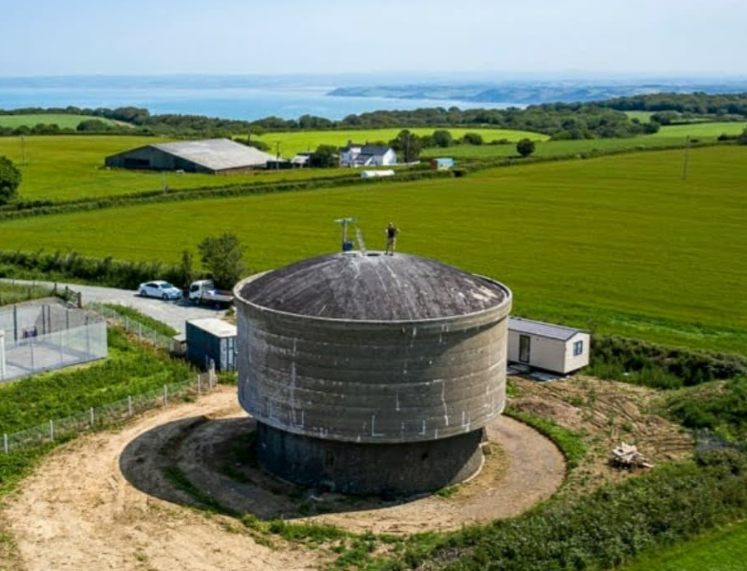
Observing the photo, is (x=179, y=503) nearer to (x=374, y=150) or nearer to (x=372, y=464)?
(x=372, y=464)

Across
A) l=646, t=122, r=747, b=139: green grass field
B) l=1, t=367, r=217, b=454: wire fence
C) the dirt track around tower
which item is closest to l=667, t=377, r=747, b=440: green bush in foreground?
the dirt track around tower

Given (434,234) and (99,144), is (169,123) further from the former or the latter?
(434,234)

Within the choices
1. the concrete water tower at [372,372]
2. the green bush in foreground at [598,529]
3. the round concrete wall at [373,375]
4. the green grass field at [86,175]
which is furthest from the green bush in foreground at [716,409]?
the green grass field at [86,175]

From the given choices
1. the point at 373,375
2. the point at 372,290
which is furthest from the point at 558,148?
the point at 373,375

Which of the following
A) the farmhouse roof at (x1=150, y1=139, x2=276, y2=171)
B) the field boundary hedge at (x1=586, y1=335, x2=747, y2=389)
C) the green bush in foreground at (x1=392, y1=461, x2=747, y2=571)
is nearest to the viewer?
the green bush in foreground at (x1=392, y1=461, x2=747, y2=571)

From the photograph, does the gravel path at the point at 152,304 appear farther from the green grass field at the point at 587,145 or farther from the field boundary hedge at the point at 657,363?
the green grass field at the point at 587,145

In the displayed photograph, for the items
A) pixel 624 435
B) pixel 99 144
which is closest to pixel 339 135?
pixel 99 144

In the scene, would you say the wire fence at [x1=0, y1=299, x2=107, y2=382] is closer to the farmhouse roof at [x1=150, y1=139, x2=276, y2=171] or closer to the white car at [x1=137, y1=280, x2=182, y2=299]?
the white car at [x1=137, y1=280, x2=182, y2=299]
